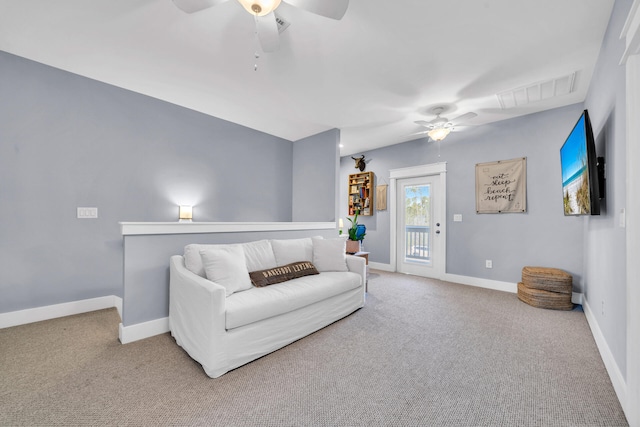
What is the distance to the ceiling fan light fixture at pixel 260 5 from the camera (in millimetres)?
1495

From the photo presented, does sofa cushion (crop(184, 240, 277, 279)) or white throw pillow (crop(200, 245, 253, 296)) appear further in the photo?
sofa cushion (crop(184, 240, 277, 279))

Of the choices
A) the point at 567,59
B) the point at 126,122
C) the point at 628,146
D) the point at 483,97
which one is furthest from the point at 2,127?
the point at 567,59

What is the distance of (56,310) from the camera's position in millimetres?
2662

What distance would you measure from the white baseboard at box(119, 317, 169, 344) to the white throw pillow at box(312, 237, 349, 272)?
5.25 feet

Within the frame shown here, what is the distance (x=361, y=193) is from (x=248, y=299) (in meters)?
3.98

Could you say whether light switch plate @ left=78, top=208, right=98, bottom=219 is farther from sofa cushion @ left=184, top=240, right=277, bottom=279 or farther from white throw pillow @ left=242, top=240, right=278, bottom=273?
white throw pillow @ left=242, top=240, right=278, bottom=273

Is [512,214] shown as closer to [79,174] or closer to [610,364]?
[610,364]

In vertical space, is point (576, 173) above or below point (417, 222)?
above

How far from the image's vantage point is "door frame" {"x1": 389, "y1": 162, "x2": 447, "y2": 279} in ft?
14.5

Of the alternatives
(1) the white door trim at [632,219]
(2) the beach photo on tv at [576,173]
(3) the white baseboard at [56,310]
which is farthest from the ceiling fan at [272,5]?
(3) the white baseboard at [56,310]

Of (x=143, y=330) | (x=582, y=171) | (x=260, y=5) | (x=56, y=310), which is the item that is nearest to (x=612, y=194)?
(x=582, y=171)

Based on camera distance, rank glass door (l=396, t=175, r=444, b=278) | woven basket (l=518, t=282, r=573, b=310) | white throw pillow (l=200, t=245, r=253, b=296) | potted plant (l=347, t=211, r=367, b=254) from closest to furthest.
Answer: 1. white throw pillow (l=200, t=245, r=253, b=296)
2. woven basket (l=518, t=282, r=573, b=310)
3. potted plant (l=347, t=211, r=367, b=254)
4. glass door (l=396, t=175, r=444, b=278)

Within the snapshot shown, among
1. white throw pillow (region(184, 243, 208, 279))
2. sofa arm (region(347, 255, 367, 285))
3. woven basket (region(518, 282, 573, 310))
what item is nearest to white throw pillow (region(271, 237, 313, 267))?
sofa arm (region(347, 255, 367, 285))

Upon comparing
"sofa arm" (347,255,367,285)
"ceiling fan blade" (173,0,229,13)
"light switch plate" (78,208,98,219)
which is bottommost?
Answer: "sofa arm" (347,255,367,285)
